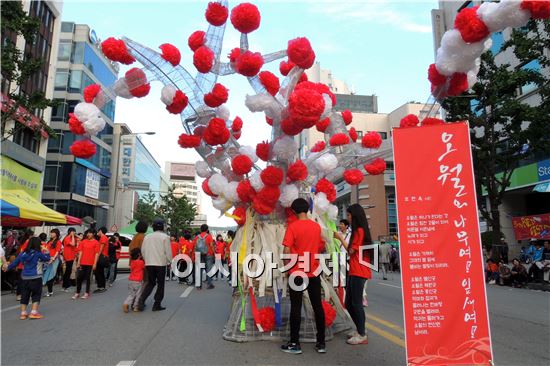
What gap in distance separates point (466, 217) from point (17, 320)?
7.14 meters

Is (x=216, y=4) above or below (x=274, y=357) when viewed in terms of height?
above

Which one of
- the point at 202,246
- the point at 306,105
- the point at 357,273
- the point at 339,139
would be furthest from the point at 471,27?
the point at 202,246

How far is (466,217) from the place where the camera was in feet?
12.1

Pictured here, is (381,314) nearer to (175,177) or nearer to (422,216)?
(422,216)

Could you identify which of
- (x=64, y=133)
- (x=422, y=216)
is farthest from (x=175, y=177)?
(x=422, y=216)

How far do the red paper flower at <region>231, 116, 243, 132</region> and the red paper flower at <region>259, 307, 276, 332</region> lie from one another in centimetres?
271

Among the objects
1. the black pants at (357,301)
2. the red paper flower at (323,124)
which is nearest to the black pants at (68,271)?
the red paper flower at (323,124)

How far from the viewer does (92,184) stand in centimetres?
4053

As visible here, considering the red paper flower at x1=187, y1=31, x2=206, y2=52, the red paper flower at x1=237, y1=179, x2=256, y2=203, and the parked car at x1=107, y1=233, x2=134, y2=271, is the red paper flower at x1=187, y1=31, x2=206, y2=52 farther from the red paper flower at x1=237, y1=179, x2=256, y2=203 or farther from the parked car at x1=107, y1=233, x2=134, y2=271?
the parked car at x1=107, y1=233, x2=134, y2=271

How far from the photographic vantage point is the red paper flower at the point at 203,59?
205 inches

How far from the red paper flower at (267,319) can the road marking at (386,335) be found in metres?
1.54

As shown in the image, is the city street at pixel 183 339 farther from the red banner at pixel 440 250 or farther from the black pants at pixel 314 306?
the red banner at pixel 440 250

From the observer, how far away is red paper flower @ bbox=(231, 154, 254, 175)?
5.50 metres

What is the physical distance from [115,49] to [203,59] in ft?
3.61
